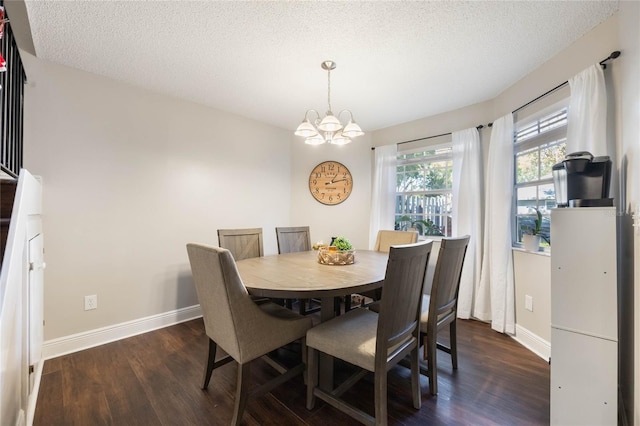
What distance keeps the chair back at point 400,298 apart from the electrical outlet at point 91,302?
2.49 m

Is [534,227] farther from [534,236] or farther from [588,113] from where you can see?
[588,113]

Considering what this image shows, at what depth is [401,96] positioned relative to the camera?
282 cm

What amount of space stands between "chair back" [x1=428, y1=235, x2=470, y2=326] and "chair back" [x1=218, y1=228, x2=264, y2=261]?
1684mm

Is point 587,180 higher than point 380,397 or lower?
higher

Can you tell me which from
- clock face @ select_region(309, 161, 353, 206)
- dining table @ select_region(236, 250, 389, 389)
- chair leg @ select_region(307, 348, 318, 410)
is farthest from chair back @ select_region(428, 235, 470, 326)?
clock face @ select_region(309, 161, 353, 206)

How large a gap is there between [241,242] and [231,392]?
1231 millimetres

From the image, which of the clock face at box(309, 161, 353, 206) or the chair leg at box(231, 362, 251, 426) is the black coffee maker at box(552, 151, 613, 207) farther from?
the clock face at box(309, 161, 353, 206)

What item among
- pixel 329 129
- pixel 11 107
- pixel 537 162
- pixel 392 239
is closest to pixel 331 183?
pixel 392 239

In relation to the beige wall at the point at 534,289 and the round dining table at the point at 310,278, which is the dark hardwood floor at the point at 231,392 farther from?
the round dining table at the point at 310,278

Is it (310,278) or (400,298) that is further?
(310,278)

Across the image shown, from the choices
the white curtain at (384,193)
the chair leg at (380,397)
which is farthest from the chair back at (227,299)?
the white curtain at (384,193)

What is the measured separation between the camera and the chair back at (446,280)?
5.46 feet

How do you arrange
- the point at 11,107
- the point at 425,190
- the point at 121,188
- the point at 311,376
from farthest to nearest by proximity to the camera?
the point at 425,190, the point at 121,188, the point at 11,107, the point at 311,376

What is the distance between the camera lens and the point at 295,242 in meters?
3.13
